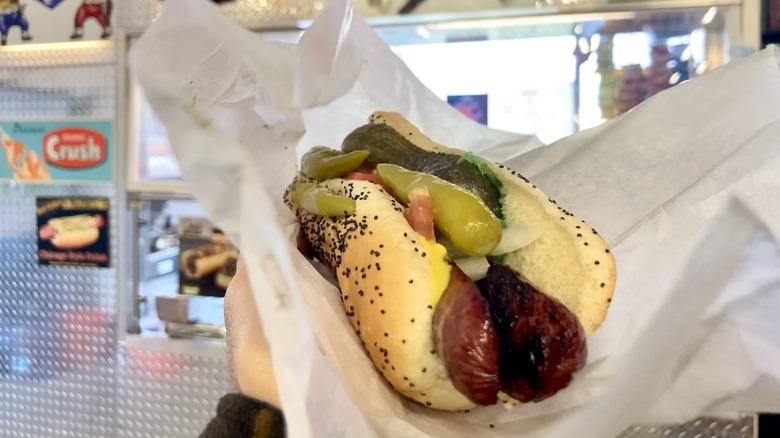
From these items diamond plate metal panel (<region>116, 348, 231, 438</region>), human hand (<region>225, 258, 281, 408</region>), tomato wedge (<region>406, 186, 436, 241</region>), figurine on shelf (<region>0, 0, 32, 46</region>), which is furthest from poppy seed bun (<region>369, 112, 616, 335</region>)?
figurine on shelf (<region>0, 0, 32, 46</region>)

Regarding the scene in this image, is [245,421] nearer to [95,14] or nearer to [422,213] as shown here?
[422,213]

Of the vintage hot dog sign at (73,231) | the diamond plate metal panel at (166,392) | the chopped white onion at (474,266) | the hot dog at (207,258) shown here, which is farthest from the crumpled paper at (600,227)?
the vintage hot dog sign at (73,231)

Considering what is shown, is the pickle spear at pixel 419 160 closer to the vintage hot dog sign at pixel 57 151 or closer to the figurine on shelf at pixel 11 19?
the vintage hot dog sign at pixel 57 151

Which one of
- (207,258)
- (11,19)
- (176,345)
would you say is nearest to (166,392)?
(176,345)

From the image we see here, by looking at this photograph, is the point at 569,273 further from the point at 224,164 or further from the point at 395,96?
the point at 395,96

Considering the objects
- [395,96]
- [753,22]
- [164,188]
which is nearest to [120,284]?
[164,188]

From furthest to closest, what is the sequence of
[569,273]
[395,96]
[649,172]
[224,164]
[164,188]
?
[164,188] < [395,96] < [649,172] < [569,273] < [224,164]

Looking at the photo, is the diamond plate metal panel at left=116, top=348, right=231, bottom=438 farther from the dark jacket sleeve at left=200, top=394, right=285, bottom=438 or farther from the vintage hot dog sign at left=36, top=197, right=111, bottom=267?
the dark jacket sleeve at left=200, top=394, right=285, bottom=438

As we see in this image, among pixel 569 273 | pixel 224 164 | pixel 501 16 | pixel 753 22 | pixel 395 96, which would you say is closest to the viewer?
pixel 224 164
